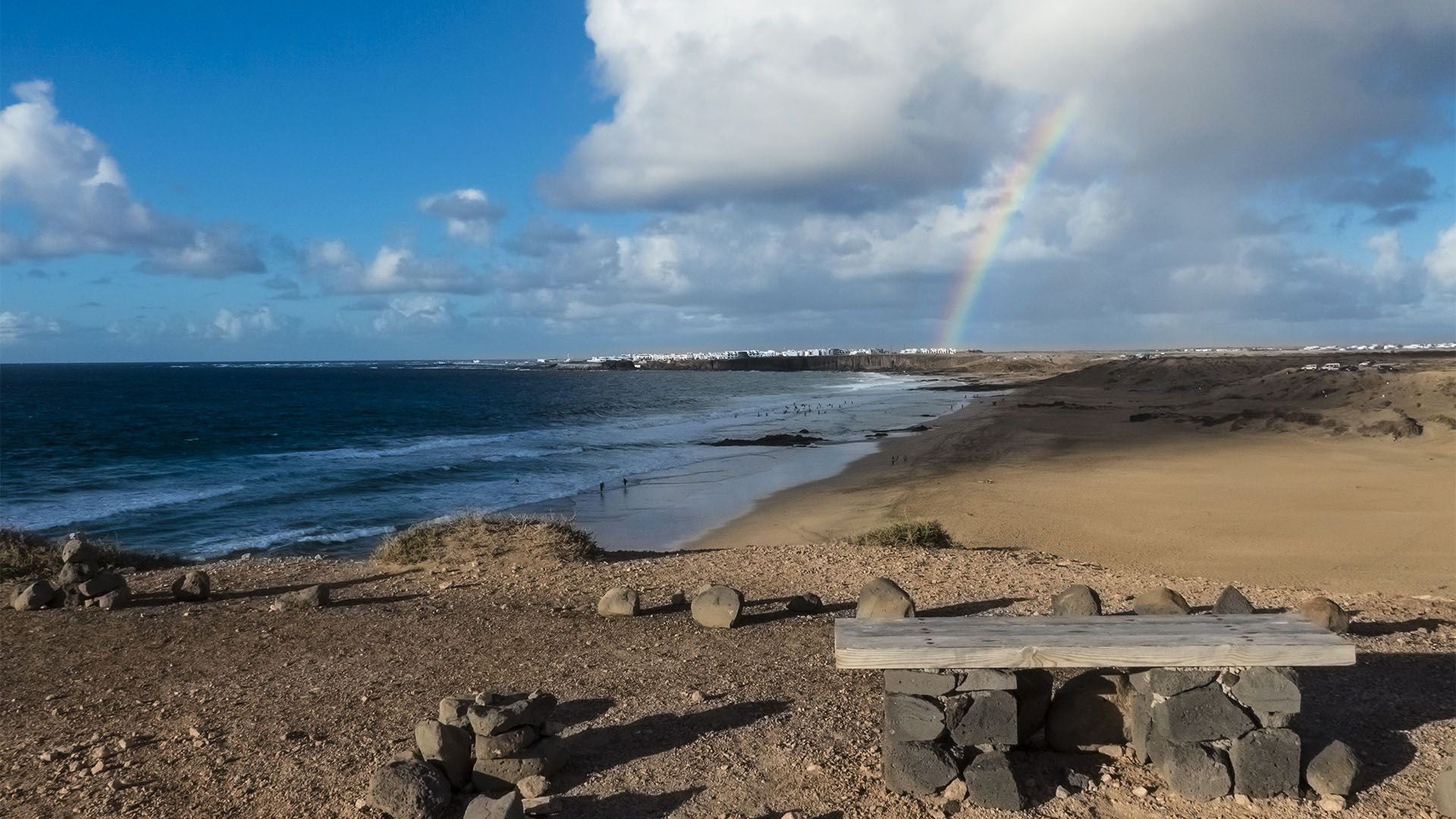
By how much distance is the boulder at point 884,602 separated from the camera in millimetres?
7977

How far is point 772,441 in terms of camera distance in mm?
39719

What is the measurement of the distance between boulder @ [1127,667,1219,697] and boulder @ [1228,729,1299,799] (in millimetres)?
416

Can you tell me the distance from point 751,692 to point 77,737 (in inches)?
192

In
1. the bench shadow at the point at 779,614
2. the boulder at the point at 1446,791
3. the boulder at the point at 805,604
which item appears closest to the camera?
the boulder at the point at 1446,791

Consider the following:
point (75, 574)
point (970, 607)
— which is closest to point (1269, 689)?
point (970, 607)

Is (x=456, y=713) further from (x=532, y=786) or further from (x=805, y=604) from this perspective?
(x=805, y=604)

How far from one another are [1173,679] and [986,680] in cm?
111

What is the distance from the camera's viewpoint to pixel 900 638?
5.25 m

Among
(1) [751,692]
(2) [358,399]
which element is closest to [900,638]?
(1) [751,692]

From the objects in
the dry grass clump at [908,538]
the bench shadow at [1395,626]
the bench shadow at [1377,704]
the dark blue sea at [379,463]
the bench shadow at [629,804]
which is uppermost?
the bench shadow at [1377,704]

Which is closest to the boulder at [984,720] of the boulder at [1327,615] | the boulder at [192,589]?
the boulder at [1327,615]

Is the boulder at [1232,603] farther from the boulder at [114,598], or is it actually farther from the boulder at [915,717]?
the boulder at [114,598]

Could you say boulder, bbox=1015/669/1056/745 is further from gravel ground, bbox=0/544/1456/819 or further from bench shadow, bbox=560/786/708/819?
bench shadow, bbox=560/786/708/819

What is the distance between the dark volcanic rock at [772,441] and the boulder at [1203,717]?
33.0 m
